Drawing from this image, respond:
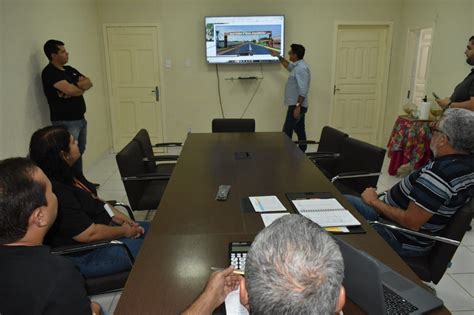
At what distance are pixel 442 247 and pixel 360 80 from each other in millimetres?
4550

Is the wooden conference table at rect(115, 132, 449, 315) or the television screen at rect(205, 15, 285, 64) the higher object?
the television screen at rect(205, 15, 285, 64)

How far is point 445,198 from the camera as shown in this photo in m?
1.62

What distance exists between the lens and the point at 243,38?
17.3 ft

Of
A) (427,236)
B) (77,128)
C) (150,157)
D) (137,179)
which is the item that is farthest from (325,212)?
(77,128)

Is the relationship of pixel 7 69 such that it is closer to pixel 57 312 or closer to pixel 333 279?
pixel 57 312

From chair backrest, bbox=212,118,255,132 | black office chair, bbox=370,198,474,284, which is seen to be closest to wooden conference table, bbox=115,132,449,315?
black office chair, bbox=370,198,474,284

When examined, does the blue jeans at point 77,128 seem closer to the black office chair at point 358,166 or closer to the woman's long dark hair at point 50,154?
the woman's long dark hair at point 50,154

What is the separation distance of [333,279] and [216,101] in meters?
5.12

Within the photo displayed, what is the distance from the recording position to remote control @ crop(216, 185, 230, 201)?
6.17 ft

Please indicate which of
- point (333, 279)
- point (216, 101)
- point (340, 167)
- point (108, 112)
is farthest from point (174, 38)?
point (333, 279)

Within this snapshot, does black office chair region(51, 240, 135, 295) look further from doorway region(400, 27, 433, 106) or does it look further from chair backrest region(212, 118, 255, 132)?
doorway region(400, 27, 433, 106)

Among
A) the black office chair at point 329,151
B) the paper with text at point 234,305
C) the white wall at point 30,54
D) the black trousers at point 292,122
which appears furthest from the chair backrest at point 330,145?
the white wall at point 30,54

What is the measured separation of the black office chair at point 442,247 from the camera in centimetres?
156

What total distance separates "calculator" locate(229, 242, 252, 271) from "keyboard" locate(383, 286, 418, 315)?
484 mm
